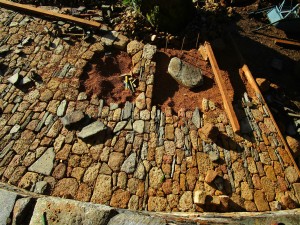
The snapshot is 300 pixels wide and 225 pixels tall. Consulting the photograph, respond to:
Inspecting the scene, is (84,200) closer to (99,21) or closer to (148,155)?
(148,155)

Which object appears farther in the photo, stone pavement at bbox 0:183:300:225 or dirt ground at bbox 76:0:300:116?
dirt ground at bbox 76:0:300:116

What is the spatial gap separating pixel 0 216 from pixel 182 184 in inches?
148

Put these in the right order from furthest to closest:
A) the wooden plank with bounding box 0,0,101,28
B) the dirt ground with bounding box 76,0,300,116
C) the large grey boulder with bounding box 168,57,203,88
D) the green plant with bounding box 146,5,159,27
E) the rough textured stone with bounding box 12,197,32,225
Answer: the wooden plank with bounding box 0,0,101,28 → the green plant with bounding box 146,5,159,27 → the large grey boulder with bounding box 168,57,203,88 → the dirt ground with bounding box 76,0,300,116 → the rough textured stone with bounding box 12,197,32,225

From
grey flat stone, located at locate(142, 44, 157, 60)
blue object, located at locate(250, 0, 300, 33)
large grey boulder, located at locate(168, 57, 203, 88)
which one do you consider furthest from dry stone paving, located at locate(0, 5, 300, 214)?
blue object, located at locate(250, 0, 300, 33)

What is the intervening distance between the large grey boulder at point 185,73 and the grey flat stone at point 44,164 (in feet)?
13.1

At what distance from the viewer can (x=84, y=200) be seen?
5.63m

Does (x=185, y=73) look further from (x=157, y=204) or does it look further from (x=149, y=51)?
(x=157, y=204)

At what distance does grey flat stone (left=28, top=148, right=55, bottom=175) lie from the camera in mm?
5980

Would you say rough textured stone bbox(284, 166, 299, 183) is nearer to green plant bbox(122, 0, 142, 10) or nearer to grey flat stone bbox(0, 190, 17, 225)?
grey flat stone bbox(0, 190, 17, 225)

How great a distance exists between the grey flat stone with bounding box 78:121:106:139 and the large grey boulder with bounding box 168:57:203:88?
2.65 meters

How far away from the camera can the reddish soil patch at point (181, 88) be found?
7.36m

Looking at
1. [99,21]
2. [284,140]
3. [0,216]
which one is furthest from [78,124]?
[284,140]

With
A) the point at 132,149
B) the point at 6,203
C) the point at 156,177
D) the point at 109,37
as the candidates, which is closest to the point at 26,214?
the point at 6,203

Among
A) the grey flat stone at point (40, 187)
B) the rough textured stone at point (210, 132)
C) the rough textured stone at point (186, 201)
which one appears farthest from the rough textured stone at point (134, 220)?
the rough textured stone at point (210, 132)
